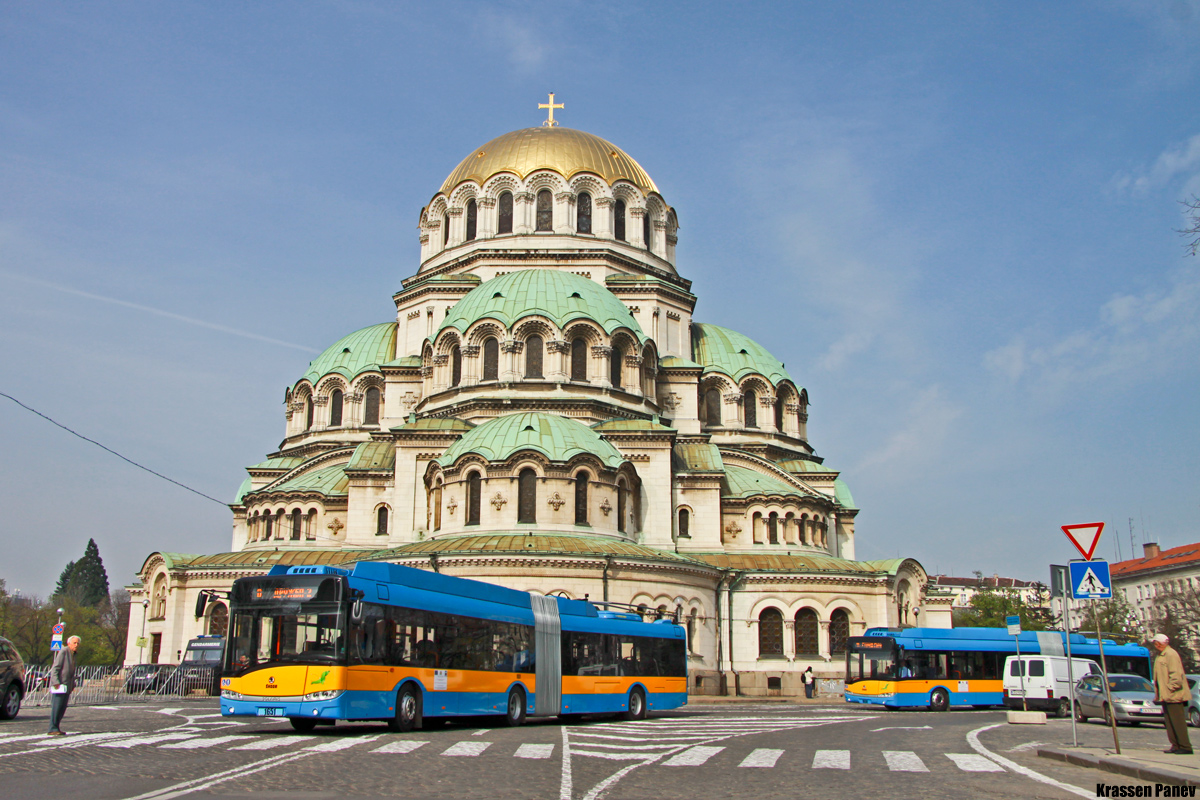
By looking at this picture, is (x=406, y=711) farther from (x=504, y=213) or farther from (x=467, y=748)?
(x=504, y=213)

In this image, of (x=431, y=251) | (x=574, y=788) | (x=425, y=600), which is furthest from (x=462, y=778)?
(x=431, y=251)

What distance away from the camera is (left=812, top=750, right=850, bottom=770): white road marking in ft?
43.8

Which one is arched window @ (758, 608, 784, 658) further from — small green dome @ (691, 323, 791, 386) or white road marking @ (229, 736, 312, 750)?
white road marking @ (229, 736, 312, 750)

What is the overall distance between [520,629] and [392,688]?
13.2 ft

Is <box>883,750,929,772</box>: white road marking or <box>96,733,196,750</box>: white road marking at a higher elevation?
<box>96,733,196,750</box>: white road marking

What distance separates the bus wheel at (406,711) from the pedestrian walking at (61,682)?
4.85 m

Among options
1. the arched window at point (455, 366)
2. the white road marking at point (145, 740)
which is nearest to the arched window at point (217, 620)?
the arched window at point (455, 366)

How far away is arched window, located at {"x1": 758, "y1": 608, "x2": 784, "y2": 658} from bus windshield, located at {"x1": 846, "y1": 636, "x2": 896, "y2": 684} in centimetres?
960

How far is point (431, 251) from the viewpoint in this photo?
173 feet

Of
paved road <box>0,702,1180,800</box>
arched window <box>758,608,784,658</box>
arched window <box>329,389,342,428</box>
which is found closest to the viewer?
paved road <box>0,702,1180,800</box>

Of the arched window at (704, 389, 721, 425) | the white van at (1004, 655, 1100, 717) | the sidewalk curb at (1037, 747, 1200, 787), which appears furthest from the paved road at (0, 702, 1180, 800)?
the arched window at (704, 389, 721, 425)

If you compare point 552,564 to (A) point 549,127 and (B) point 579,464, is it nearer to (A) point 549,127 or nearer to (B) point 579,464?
→ (B) point 579,464

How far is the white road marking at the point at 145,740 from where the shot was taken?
14.4 meters

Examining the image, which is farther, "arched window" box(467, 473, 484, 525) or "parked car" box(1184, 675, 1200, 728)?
"arched window" box(467, 473, 484, 525)
